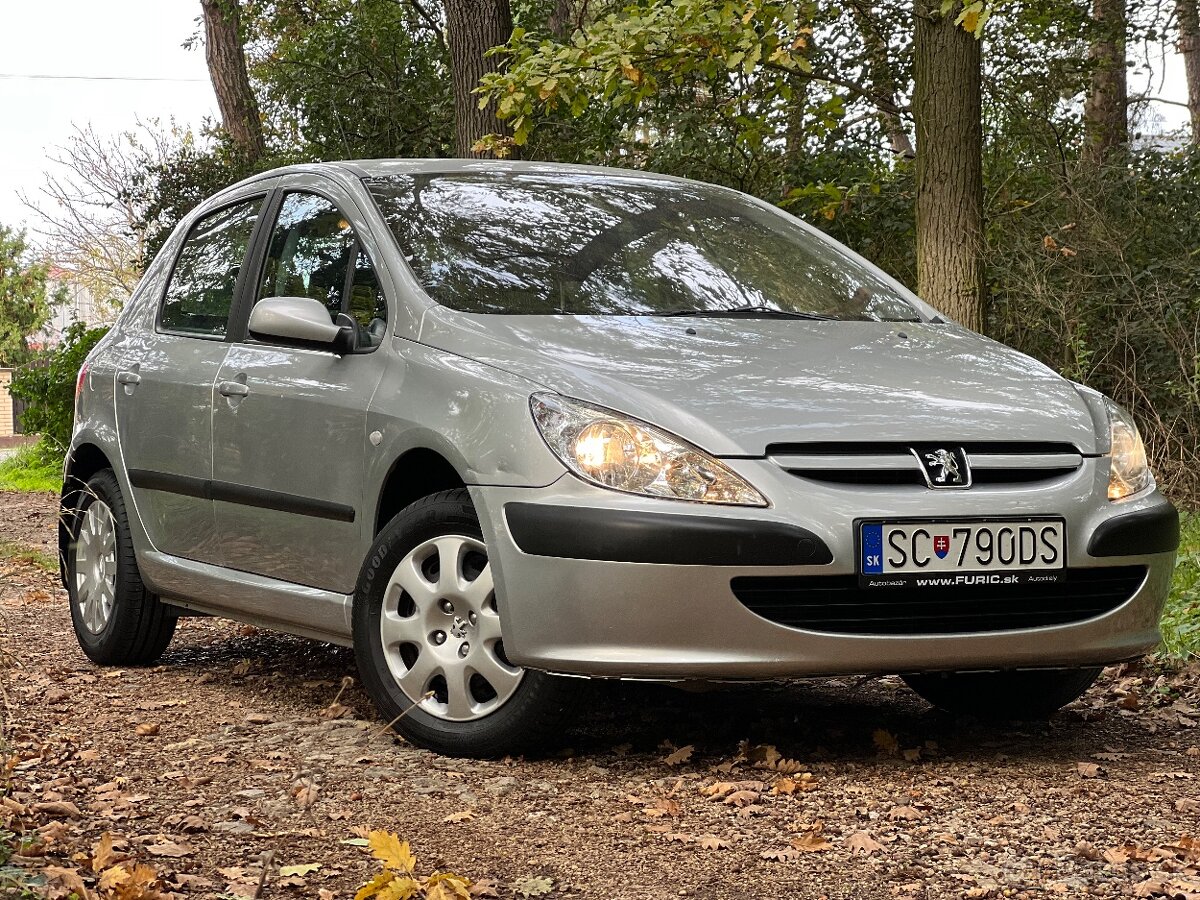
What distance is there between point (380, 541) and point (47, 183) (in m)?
37.2

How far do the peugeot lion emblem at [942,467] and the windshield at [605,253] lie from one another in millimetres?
1082

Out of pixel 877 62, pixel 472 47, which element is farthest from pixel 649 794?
pixel 877 62

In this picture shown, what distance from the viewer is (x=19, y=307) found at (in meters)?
46.9

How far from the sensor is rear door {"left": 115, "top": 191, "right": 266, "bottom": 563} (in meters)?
5.65

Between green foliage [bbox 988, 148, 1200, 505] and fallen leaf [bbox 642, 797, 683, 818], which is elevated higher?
green foliage [bbox 988, 148, 1200, 505]

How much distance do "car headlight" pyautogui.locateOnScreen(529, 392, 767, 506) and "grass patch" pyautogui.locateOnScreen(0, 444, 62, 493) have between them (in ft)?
43.3

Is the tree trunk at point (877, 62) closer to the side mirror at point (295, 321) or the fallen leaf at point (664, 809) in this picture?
the side mirror at point (295, 321)

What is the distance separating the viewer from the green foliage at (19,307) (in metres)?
46.7

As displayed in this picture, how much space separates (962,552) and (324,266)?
2291 mm

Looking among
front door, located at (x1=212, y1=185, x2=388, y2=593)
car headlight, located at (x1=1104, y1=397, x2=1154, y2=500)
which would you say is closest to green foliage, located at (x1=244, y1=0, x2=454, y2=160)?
front door, located at (x1=212, y1=185, x2=388, y2=593)

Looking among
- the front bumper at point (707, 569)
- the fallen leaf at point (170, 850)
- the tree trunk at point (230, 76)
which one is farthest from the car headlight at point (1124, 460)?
the tree trunk at point (230, 76)

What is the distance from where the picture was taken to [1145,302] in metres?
10.2

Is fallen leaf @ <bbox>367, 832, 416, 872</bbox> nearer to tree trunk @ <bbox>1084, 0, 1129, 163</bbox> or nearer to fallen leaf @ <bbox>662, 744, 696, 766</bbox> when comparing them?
fallen leaf @ <bbox>662, 744, 696, 766</bbox>

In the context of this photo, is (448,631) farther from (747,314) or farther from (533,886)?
(747,314)
